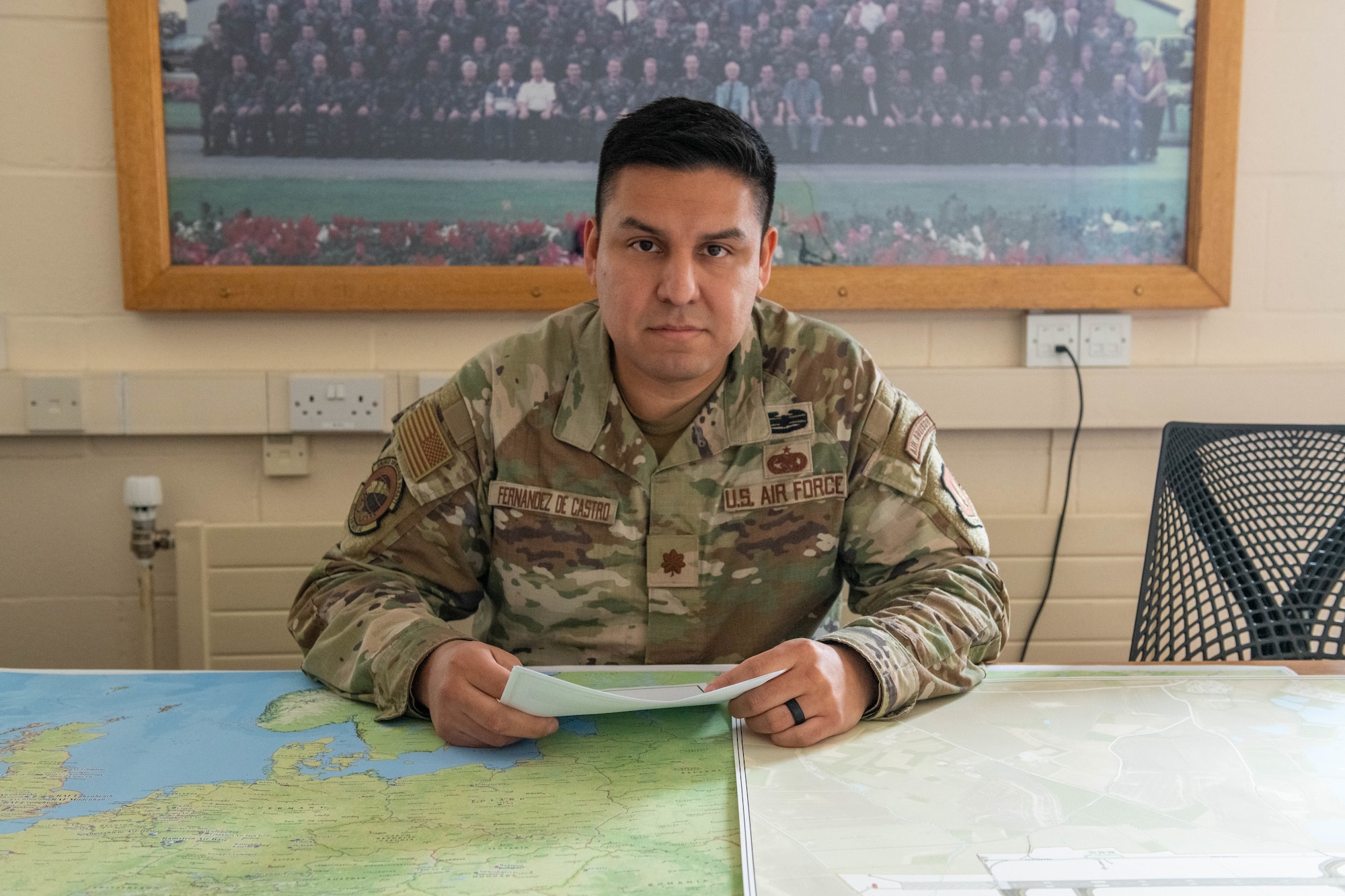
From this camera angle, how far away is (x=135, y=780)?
0.89m

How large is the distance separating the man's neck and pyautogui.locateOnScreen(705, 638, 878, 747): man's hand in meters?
0.47

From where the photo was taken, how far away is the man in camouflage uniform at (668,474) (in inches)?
50.9

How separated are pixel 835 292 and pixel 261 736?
4.43 ft

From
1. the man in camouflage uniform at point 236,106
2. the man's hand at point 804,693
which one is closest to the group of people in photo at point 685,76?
the man in camouflage uniform at point 236,106

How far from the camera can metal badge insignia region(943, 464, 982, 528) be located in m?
1.34

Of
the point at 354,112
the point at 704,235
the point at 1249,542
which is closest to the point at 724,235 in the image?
the point at 704,235

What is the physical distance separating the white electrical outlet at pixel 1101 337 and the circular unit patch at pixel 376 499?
1.39 meters

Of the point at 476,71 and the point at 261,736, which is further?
the point at 476,71

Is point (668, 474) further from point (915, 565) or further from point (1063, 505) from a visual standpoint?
point (1063, 505)

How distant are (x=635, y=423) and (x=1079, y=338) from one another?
1083mm

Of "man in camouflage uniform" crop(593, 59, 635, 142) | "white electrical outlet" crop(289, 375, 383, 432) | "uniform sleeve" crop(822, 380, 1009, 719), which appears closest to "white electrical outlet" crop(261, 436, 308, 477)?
"white electrical outlet" crop(289, 375, 383, 432)

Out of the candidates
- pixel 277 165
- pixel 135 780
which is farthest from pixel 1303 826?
pixel 277 165

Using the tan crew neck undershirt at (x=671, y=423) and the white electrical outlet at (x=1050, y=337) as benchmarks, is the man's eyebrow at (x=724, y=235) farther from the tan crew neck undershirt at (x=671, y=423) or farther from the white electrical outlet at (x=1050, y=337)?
the white electrical outlet at (x=1050, y=337)

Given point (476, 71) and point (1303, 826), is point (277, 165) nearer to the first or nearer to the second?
point (476, 71)
